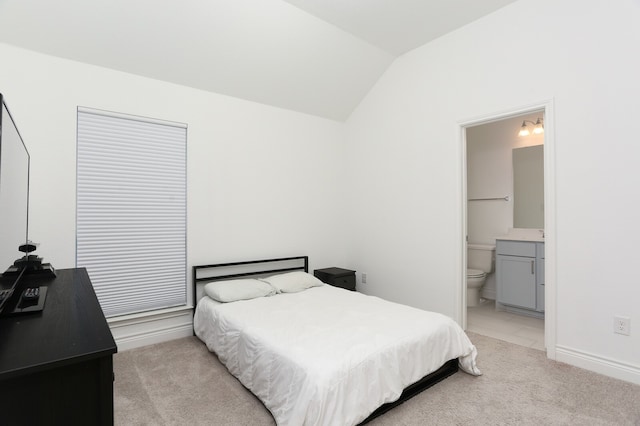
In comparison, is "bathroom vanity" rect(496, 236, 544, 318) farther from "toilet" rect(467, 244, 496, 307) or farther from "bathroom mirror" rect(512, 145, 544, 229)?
"bathroom mirror" rect(512, 145, 544, 229)

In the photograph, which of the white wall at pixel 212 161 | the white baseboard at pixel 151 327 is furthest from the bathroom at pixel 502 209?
the white baseboard at pixel 151 327

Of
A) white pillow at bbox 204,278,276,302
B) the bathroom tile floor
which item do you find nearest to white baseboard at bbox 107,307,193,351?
white pillow at bbox 204,278,276,302

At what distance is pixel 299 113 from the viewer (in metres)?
4.09

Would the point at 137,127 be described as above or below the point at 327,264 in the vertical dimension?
above

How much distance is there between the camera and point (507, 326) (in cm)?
351

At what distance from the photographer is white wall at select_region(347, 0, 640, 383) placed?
2.37 m

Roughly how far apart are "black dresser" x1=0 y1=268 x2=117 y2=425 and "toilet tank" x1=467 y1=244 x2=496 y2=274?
435 centimetres

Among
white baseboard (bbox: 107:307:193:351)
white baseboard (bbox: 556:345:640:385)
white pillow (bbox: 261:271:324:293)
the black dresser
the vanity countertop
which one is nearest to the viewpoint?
the black dresser

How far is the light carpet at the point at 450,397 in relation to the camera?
6.35 feet

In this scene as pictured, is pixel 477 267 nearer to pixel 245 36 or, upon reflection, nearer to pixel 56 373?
pixel 245 36

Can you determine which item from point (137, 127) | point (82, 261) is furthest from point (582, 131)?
point (82, 261)

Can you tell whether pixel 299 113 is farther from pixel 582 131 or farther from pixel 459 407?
pixel 459 407

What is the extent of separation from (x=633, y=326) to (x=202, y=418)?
9.56ft

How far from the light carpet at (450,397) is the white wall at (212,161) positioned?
86 cm
